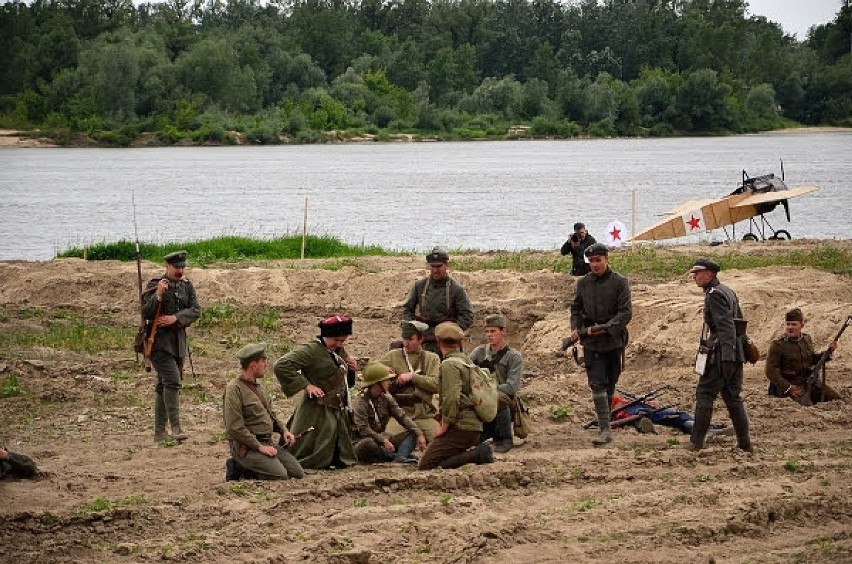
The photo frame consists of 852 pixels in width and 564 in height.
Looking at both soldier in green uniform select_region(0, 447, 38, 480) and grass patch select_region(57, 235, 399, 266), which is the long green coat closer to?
soldier in green uniform select_region(0, 447, 38, 480)

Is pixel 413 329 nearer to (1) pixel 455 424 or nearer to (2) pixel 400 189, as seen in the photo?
(1) pixel 455 424

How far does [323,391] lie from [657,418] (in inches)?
146

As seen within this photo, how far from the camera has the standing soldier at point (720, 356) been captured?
13094mm

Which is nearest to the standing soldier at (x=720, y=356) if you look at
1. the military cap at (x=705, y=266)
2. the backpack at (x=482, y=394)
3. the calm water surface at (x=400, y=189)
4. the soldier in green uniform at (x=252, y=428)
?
the military cap at (x=705, y=266)

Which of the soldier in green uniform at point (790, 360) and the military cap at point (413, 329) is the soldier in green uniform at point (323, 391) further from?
the soldier in green uniform at point (790, 360)

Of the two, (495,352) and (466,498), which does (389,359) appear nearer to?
(495,352)

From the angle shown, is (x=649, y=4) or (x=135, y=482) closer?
(x=135, y=482)

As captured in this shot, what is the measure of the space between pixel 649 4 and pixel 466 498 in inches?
6378

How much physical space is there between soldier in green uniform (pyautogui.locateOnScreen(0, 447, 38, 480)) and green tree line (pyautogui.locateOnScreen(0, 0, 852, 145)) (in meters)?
85.9

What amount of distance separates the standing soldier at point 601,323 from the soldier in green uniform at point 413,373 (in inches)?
58.1

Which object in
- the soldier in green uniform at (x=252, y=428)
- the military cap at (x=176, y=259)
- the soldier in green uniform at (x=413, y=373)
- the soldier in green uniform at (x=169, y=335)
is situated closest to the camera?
the soldier in green uniform at (x=252, y=428)

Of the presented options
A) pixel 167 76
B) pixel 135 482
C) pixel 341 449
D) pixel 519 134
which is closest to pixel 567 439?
pixel 341 449

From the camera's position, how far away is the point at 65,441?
14680mm

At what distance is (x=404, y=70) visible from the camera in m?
128
